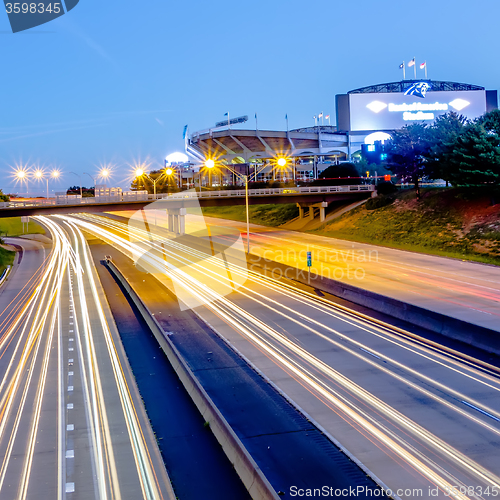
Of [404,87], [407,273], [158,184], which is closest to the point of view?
[407,273]

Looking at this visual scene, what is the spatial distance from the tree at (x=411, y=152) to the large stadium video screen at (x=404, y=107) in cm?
6516

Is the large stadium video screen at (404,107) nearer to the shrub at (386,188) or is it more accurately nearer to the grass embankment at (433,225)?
the shrub at (386,188)

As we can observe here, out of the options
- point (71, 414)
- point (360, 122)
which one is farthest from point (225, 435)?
point (360, 122)

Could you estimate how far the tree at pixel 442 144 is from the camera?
183 ft

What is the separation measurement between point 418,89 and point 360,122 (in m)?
15.6

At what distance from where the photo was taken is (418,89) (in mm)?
126125

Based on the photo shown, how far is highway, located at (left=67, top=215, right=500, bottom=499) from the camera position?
35.5ft

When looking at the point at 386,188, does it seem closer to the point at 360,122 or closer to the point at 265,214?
the point at 265,214

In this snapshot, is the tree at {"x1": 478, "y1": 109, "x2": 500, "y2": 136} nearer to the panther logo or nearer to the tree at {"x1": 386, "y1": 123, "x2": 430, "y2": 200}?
the tree at {"x1": 386, "y1": 123, "x2": 430, "y2": 200}

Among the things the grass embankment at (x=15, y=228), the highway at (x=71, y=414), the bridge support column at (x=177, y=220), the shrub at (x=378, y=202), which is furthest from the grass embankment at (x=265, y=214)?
the highway at (x=71, y=414)

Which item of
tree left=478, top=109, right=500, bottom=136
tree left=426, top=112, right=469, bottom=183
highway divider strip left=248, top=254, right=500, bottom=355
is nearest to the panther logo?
tree left=426, top=112, right=469, bottom=183

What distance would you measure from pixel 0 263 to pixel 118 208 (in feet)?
67.1

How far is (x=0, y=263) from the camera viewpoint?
153ft

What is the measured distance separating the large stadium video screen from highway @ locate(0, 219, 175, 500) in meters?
114
